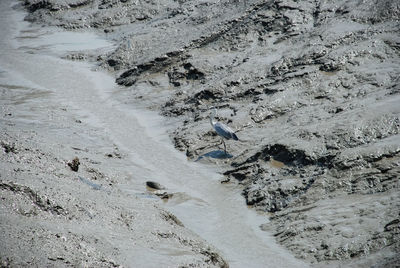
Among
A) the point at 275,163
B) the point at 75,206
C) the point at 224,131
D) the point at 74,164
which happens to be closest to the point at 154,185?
the point at 74,164

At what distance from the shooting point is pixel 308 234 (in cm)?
714

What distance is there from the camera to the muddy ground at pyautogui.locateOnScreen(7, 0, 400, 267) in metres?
7.22

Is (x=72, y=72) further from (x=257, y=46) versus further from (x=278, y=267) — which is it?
(x=278, y=267)

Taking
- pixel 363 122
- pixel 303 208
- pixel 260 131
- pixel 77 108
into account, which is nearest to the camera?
pixel 303 208

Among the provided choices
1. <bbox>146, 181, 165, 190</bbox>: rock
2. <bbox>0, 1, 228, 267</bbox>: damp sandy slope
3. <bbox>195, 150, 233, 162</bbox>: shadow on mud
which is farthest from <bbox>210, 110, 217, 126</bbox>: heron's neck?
<bbox>146, 181, 165, 190</bbox>: rock

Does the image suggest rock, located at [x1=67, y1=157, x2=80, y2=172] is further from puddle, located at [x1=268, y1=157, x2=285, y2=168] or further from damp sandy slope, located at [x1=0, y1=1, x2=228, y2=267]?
puddle, located at [x1=268, y1=157, x2=285, y2=168]

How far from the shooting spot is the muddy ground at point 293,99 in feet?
23.7

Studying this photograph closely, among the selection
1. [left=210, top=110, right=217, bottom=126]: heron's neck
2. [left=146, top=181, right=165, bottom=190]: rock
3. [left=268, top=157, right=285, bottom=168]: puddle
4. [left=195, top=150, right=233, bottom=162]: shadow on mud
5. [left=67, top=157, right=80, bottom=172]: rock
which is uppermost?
[left=67, top=157, right=80, bottom=172]: rock

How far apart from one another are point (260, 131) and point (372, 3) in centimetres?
545

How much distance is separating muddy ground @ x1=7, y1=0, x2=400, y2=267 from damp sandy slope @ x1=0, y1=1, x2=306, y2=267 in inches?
21.7

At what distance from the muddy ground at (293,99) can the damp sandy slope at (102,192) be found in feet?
1.81

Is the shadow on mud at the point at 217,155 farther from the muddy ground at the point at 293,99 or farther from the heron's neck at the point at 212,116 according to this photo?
the heron's neck at the point at 212,116

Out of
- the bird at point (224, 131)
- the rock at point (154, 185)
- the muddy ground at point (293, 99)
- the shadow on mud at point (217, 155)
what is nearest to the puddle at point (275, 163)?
the muddy ground at point (293, 99)

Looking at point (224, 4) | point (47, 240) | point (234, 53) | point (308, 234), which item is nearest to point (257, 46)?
point (234, 53)
